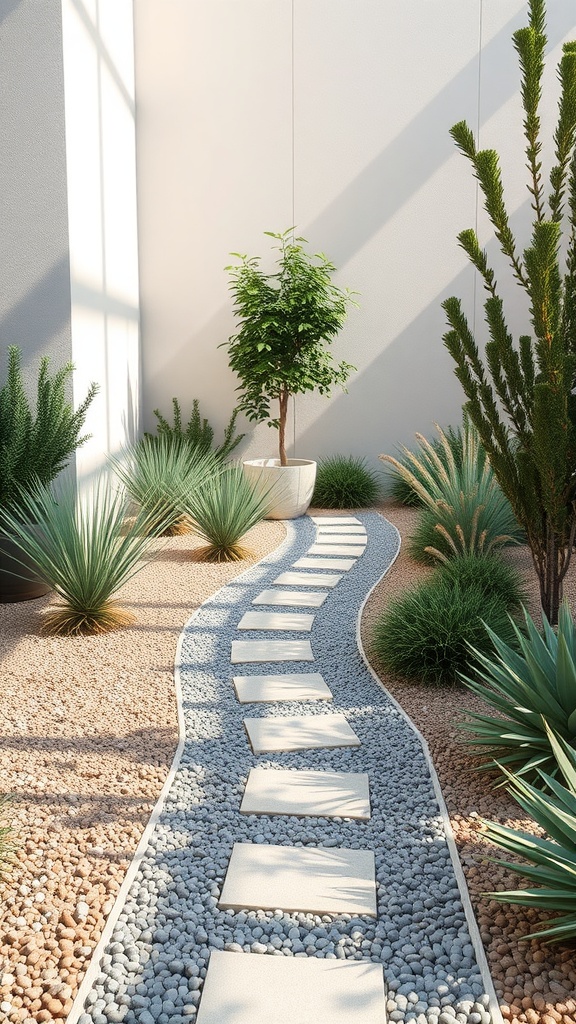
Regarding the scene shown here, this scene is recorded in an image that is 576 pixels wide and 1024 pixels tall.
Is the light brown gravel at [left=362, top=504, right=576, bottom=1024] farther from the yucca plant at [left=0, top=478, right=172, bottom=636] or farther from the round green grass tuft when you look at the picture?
the yucca plant at [left=0, top=478, right=172, bottom=636]

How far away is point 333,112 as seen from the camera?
296 inches

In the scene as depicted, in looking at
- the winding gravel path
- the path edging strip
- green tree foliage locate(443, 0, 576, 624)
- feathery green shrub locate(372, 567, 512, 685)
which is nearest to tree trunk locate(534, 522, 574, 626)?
green tree foliage locate(443, 0, 576, 624)

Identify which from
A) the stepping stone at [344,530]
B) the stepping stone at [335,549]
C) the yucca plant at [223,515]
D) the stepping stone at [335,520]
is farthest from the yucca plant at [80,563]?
the stepping stone at [335,520]

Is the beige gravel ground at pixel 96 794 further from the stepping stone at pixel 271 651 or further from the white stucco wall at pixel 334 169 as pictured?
the white stucco wall at pixel 334 169

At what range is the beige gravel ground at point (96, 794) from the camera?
1.60 metres

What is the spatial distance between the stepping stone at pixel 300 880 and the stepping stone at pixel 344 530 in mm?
4187

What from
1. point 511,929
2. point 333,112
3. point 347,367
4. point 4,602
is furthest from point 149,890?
point 333,112

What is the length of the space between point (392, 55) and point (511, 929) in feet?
25.3

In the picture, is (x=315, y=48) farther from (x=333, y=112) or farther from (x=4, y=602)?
(x=4, y=602)

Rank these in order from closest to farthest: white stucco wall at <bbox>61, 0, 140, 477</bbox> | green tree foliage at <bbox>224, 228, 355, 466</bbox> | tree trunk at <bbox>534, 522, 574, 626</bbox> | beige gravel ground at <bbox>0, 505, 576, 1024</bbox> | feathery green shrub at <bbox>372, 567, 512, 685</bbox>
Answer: beige gravel ground at <bbox>0, 505, 576, 1024</bbox> → feathery green shrub at <bbox>372, 567, 512, 685</bbox> → tree trunk at <bbox>534, 522, 574, 626</bbox> → white stucco wall at <bbox>61, 0, 140, 477</bbox> → green tree foliage at <bbox>224, 228, 355, 466</bbox>

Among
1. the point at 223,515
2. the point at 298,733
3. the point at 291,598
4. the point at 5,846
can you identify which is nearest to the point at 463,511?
the point at 291,598

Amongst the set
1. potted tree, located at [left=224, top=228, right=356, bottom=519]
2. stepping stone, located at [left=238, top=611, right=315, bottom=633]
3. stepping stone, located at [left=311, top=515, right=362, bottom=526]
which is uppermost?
potted tree, located at [left=224, top=228, right=356, bottom=519]

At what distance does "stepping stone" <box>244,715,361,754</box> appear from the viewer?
8.66 ft

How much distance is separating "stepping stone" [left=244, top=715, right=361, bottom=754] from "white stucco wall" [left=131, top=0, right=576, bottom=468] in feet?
17.5
